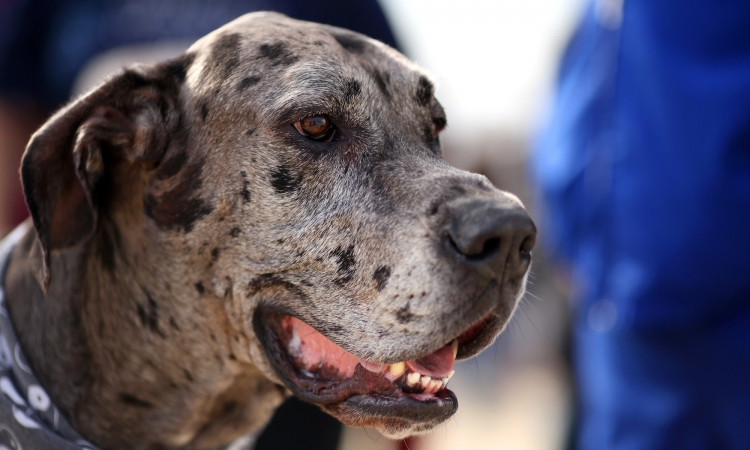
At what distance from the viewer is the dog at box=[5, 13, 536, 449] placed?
7.79 ft

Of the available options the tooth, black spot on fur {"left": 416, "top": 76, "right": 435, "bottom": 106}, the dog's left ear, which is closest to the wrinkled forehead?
black spot on fur {"left": 416, "top": 76, "right": 435, "bottom": 106}

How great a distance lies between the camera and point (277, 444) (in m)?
3.96

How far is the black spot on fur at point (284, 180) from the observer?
2.55m

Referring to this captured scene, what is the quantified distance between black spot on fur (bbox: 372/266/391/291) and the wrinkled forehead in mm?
669

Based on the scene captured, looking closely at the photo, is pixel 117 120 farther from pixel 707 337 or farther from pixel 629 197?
pixel 707 337

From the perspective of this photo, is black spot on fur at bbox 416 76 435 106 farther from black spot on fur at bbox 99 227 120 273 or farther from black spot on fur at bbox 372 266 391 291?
black spot on fur at bbox 99 227 120 273

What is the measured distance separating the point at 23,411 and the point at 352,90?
169 centimetres

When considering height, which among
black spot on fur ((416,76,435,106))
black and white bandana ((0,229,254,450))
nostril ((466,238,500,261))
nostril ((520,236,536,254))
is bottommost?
black and white bandana ((0,229,254,450))

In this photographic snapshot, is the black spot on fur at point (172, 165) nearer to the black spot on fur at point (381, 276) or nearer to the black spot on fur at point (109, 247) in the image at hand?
the black spot on fur at point (109, 247)

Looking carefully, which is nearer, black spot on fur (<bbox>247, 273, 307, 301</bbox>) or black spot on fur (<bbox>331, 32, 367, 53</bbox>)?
black spot on fur (<bbox>247, 273, 307, 301</bbox>)

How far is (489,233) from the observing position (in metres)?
2.21

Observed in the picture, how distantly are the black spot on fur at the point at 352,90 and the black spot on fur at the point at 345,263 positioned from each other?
1.87ft

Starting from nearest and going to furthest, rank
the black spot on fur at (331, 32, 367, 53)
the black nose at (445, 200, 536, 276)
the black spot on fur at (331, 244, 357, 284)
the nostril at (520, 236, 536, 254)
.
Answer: the black nose at (445, 200, 536, 276)
the nostril at (520, 236, 536, 254)
the black spot on fur at (331, 244, 357, 284)
the black spot on fur at (331, 32, 367, 53)

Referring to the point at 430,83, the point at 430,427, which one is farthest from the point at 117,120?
the point at 430,427
